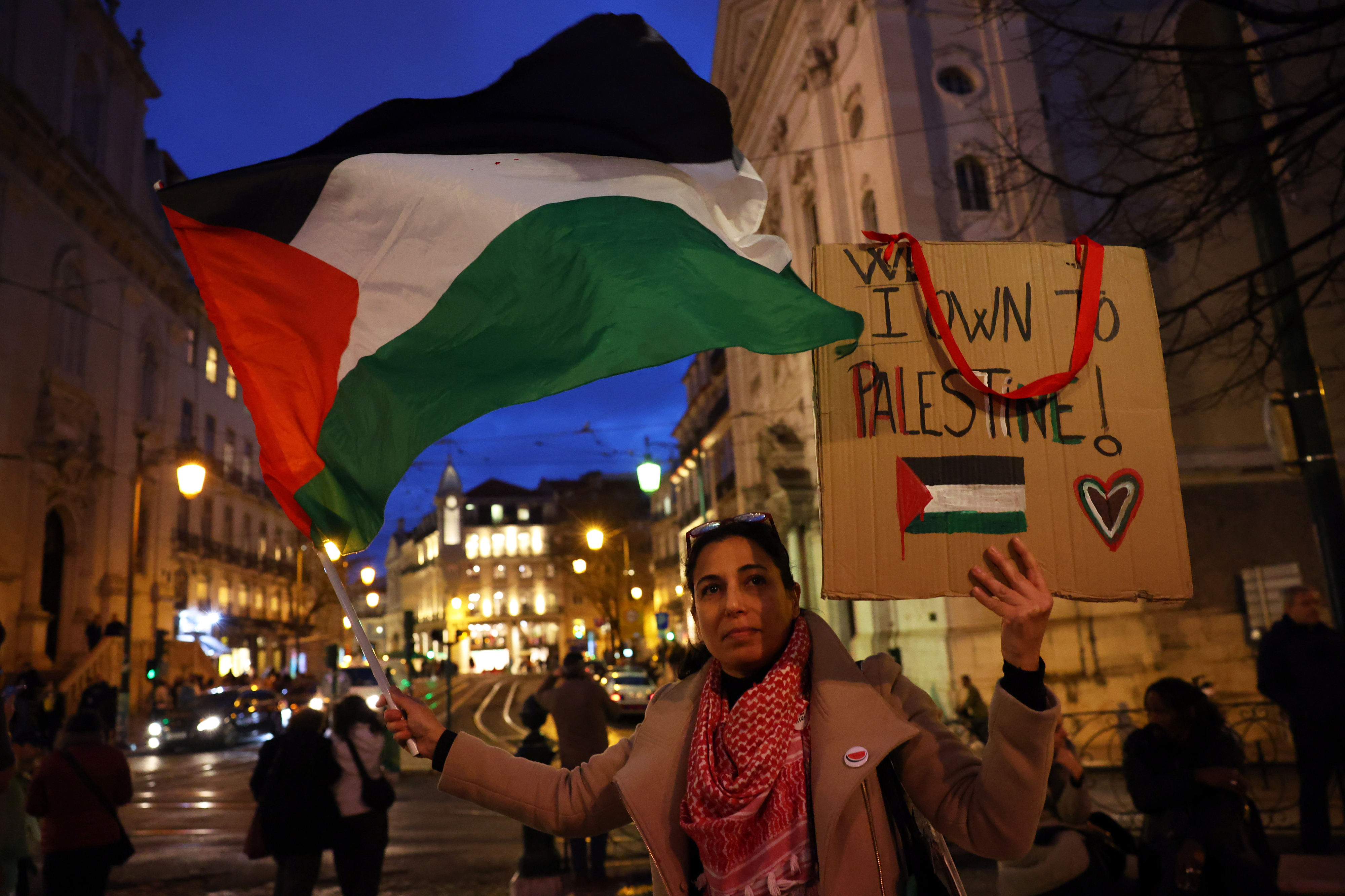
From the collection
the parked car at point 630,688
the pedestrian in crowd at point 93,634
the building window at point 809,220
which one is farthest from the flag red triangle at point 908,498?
the pedestrian in crowd at point 93,634

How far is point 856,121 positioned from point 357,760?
64.7ft

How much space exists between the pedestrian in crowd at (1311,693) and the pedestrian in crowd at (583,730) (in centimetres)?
559

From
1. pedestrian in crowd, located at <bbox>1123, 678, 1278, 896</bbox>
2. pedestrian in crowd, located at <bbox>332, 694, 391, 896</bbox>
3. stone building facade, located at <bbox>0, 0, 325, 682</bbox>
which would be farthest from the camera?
stone building facade, located at <bbox>0, 0, 325, 682</bbox>

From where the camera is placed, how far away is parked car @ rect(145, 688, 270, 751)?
990 inches

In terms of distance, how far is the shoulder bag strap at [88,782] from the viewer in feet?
20.8

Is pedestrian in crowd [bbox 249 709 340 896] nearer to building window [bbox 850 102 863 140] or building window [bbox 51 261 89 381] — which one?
building window [bbox 850 102 863 140]

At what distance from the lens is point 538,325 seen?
10.9 ft

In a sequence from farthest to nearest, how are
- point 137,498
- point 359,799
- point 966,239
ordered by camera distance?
point 137,498 → point 966,239 → point 359,799

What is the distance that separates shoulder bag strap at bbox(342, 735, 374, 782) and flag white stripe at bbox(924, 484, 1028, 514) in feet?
17.0

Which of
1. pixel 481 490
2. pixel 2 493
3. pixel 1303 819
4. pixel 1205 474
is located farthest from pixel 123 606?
pixel 481 490

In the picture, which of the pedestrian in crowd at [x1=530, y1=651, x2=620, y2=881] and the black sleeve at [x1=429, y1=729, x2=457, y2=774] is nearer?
the black sleeve at [x1=429, y1=729, x2=457, y2=774]

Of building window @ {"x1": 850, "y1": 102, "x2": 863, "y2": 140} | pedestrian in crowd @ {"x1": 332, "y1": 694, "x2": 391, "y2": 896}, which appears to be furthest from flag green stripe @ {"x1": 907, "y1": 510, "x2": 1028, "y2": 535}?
building window @ {"x1": 850, "y1": 102, "x2": 863, "y2": 140}

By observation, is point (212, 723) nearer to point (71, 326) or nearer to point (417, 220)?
point (71, 326)

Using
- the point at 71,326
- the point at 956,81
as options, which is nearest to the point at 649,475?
the point at 956,81
